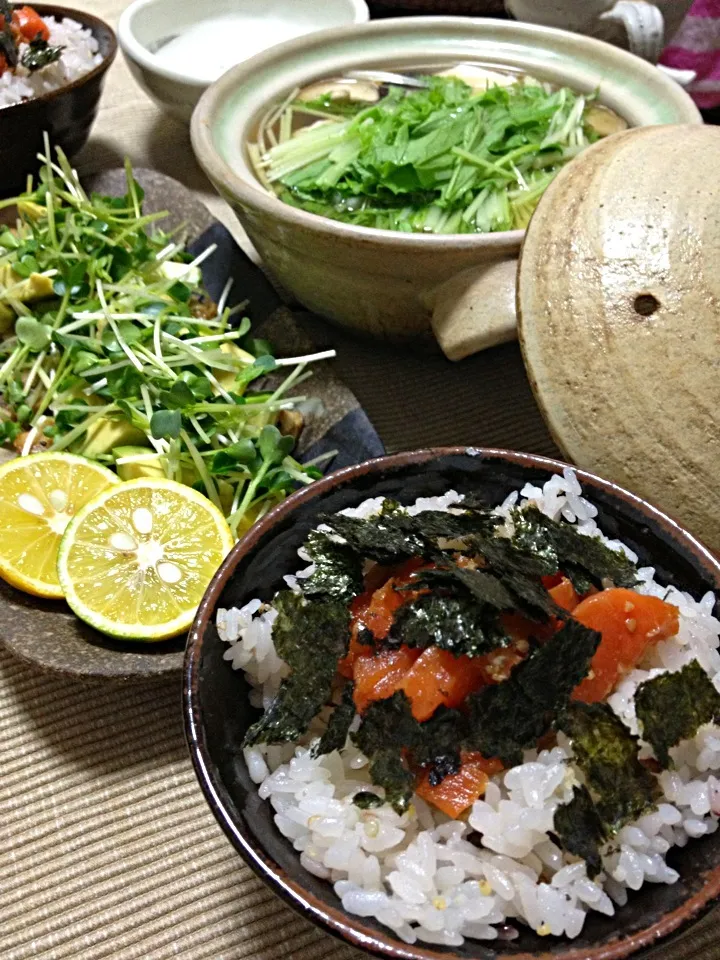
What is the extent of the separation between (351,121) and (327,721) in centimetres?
153

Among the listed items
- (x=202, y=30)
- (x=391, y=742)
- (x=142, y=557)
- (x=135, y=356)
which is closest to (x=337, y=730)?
(x=391, y=742)

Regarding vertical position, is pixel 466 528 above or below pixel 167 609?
above

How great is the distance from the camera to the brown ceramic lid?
1.19 meters

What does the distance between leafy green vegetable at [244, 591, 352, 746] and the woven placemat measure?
33 centimetres

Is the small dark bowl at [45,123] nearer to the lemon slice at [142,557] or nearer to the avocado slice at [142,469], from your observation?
the avocado slice at [142,469]

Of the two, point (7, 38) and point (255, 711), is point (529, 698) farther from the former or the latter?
point (7, 38)

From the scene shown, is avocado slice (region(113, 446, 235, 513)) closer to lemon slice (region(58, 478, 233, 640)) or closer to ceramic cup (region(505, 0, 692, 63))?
lemon slice (region(58, 478, 233, 640))

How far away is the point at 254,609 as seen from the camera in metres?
1.05

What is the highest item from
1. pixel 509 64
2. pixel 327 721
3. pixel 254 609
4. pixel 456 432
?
pixel 509 64

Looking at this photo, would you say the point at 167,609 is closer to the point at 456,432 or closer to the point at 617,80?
the point at 456,432

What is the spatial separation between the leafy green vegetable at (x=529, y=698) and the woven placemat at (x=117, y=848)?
0.42 metres

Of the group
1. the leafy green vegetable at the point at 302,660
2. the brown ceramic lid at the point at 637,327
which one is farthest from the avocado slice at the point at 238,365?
the leafy green vegetable at the point at 302,660

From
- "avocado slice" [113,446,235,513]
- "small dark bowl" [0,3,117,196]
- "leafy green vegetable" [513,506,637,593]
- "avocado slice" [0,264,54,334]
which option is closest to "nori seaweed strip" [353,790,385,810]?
"leafy green vegetable" [513,506,637,593]

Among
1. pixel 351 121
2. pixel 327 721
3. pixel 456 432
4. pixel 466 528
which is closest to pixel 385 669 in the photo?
pixel 327 721
